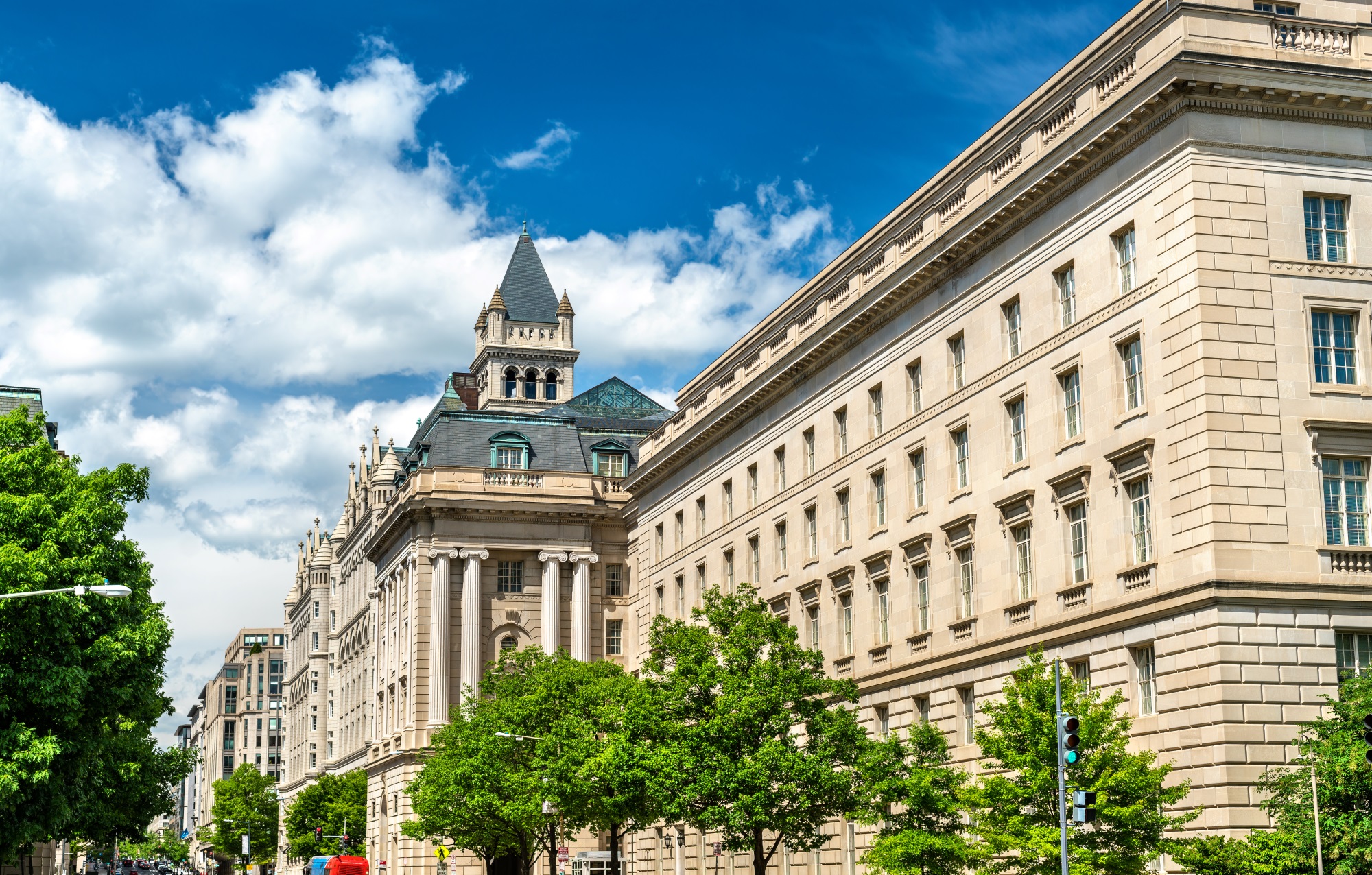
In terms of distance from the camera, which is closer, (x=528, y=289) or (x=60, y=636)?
(x=60, y=636)

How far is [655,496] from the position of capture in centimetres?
8256

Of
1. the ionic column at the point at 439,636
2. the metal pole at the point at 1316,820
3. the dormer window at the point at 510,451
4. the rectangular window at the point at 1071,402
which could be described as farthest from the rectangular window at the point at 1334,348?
the dormer window at the point at 510,451

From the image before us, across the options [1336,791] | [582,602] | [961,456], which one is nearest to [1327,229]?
[961,456]

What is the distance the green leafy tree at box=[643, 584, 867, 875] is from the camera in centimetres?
4753

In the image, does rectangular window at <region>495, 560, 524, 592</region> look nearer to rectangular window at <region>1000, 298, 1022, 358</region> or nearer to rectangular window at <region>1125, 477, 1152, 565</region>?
rectangular window at <region>1000, 298, 1022, 358</region>

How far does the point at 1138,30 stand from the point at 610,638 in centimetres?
6431

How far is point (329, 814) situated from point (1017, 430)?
81.7 m

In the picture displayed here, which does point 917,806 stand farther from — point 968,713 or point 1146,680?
point 968,713

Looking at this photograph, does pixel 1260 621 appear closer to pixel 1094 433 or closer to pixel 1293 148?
pixel 1094 433

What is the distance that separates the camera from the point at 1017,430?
47.9 metres

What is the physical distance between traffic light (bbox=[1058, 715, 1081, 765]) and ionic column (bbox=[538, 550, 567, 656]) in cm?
6484

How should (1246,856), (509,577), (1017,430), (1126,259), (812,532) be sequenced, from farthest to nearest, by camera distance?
(509,577) < (812,532) < (1017,430) < (1126,259) < (1246,856)

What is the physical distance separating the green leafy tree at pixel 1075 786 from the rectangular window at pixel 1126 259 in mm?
10883

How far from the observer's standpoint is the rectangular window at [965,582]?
49750 millimetres
